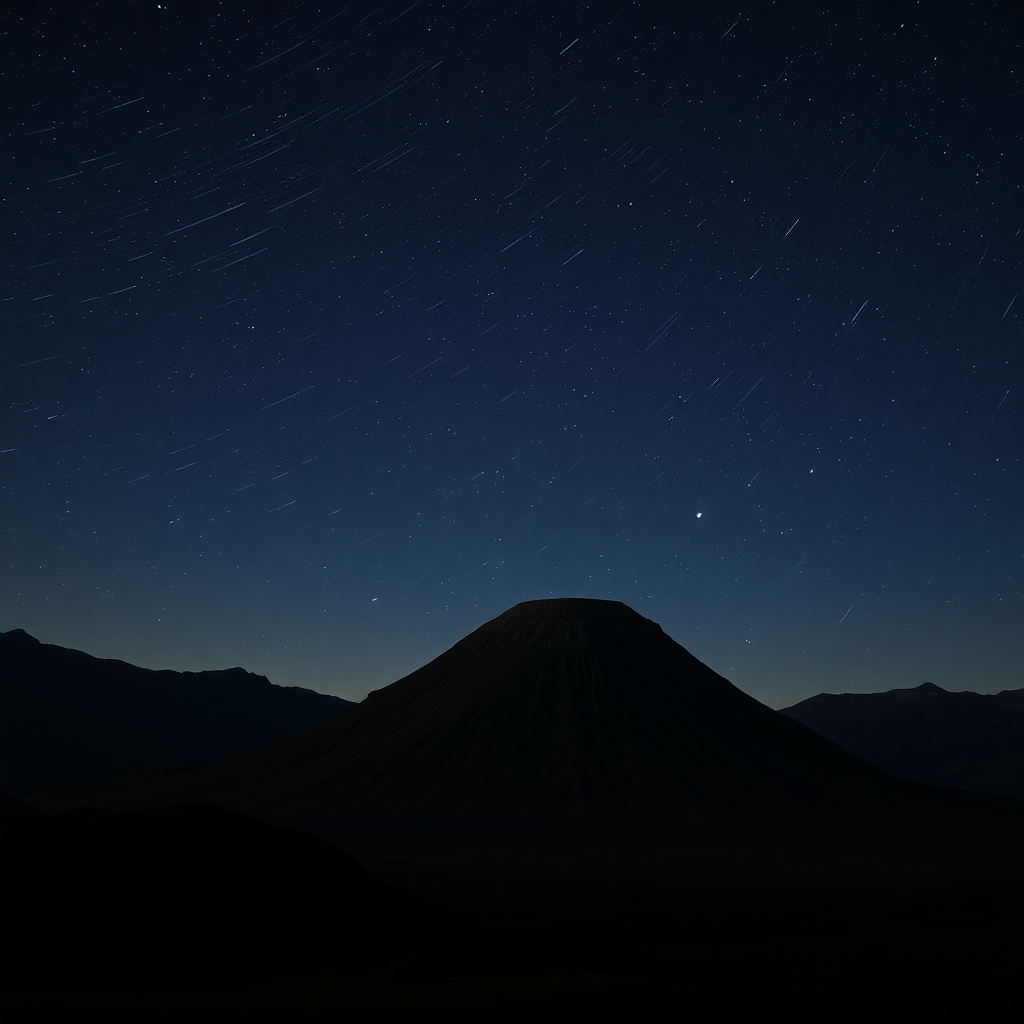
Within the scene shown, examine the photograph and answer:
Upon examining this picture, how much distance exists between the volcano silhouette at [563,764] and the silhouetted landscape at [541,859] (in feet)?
1.34

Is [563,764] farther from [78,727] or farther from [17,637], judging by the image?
[17,637]

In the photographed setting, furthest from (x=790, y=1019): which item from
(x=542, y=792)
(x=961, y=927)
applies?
(x=542, y=792)

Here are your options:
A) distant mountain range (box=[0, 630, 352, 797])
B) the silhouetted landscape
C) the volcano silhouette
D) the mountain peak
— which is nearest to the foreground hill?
the silhouetted landscape

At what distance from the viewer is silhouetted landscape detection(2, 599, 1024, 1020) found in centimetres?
2072

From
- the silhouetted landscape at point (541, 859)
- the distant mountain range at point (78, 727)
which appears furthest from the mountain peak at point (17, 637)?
the silhouetted landscape at point (541, 859)

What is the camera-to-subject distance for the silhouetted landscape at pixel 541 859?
68.0 ft

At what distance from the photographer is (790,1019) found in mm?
17953

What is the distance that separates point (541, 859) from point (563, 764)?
3088 cm

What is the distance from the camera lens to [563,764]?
312 feet

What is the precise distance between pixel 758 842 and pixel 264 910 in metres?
57.0

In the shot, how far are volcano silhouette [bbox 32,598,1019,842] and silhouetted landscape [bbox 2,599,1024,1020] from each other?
0.41 metres

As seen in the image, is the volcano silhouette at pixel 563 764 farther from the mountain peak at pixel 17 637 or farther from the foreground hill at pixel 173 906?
the mountain peak at pixel 17 637

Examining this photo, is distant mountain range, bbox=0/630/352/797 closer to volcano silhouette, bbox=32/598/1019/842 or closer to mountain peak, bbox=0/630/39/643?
mountain peak, bbox=0/630/39/643

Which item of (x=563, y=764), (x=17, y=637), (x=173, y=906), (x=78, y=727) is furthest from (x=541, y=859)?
(x=17, y=637)
